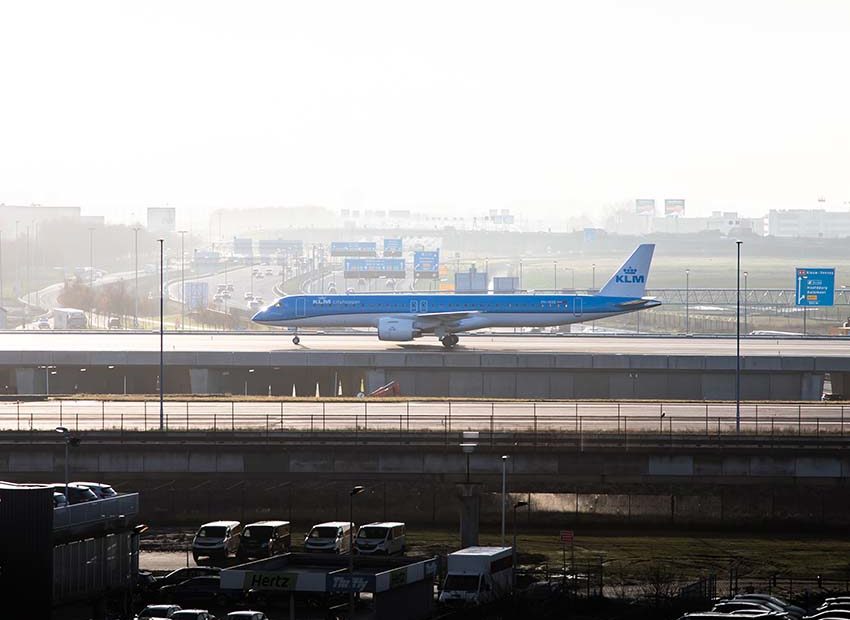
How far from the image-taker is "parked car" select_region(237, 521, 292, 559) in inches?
1949

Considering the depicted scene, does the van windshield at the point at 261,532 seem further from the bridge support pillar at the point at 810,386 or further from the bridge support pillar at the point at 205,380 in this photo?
the bridge support pillar at the point at 810,386

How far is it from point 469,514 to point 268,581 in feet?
40.5

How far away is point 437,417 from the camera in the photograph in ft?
226

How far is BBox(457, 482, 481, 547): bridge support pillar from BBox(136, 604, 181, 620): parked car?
13.3m

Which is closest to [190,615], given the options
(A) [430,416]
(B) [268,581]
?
(B) [268,581]

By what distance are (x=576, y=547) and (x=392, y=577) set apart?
14.2 m

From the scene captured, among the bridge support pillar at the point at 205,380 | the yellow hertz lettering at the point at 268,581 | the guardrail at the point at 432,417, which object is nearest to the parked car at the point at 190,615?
the yellow hertz lettering at the point at 268,581

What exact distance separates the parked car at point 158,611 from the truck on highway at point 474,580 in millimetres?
8259

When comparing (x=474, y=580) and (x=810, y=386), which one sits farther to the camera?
(x=810, y=386)

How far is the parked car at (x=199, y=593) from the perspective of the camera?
42781 millimetres

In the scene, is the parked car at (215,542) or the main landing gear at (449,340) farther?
the main landing gear at (449,340)

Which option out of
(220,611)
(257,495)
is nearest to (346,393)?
(257,495)

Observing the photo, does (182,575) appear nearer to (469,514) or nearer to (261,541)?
(261,541)

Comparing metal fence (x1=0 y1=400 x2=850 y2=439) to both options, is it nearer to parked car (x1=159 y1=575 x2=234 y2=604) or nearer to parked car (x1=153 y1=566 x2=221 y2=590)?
parked car (x1=153 y1=566 x2=221 y2=590)
